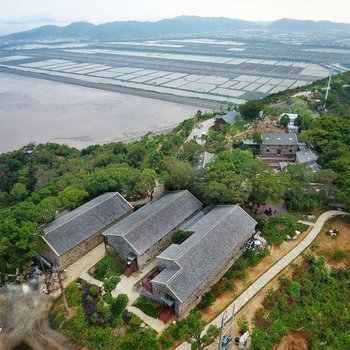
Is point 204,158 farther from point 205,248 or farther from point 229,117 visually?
point 229,117

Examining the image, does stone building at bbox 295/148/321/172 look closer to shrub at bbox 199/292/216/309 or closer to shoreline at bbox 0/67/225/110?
shrub at bbox 199/292/216/309

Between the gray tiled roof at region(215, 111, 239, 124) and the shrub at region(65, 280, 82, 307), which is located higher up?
the shrub at region(65, 280, 82, 307)

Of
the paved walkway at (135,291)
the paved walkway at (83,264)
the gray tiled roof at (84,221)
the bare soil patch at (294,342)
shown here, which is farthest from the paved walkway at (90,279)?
the bare soil patch at (294,342)

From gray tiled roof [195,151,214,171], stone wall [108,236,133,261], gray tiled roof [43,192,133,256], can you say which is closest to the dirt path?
gray tiled roof [43,192,133,256]

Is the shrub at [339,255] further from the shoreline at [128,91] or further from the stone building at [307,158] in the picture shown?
the shoreline at [128,91]

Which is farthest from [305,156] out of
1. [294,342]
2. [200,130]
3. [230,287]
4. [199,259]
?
[294,342]

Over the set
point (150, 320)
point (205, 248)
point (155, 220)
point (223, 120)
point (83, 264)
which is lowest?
point (223, 120)

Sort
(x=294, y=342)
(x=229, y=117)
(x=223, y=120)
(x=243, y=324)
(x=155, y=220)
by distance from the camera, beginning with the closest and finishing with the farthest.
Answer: (x=294, y=342) < (x=243, y=324) < (x=155, y=220) < (x=223, y=120) < (x=229, y=117)
